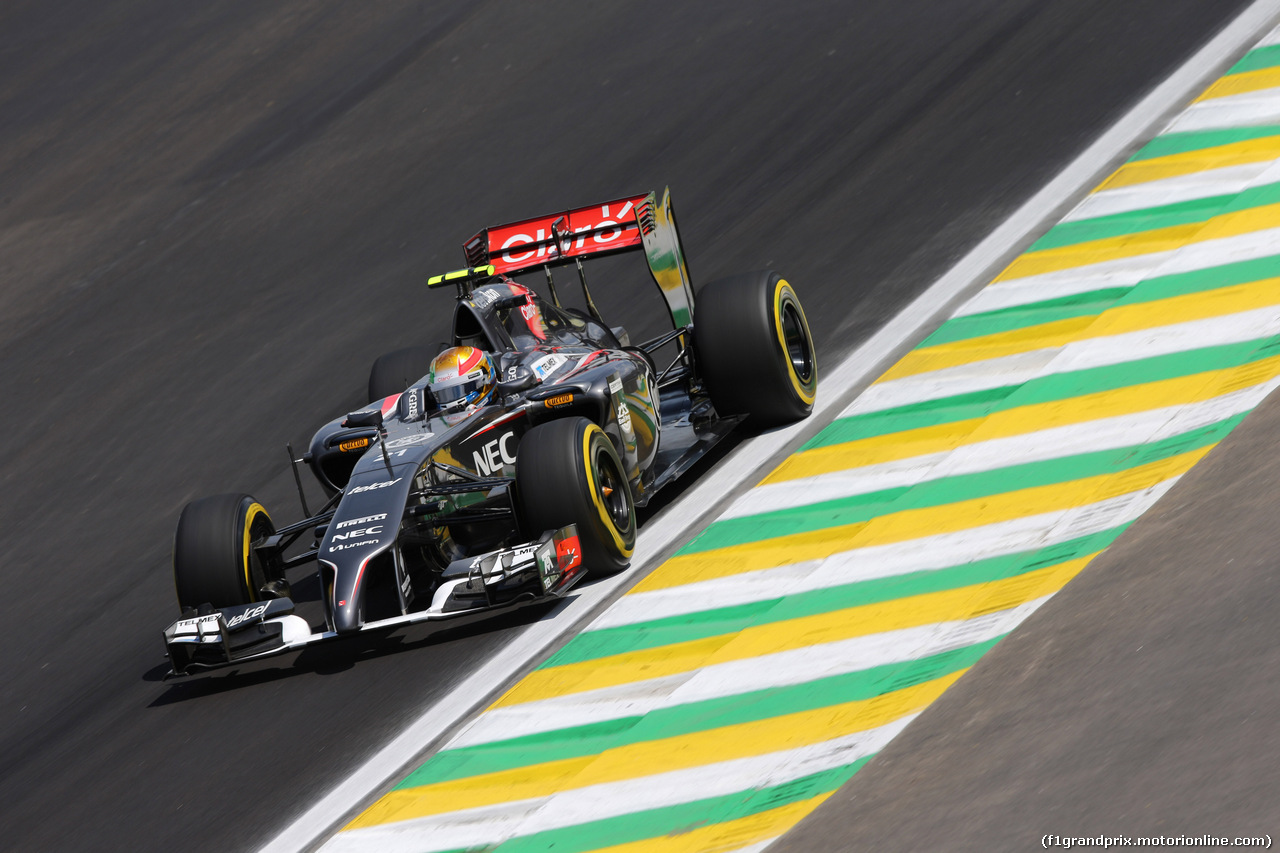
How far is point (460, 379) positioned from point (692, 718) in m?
2.89

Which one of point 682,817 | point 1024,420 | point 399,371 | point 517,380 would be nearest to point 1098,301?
point 1024,420

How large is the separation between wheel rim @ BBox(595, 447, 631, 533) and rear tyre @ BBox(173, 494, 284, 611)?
2020 mm

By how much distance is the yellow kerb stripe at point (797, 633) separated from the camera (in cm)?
684

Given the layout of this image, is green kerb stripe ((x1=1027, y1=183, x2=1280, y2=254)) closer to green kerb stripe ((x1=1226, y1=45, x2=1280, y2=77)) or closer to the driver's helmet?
green kerb stripe ((x1=1226, y1=45, x2=1280, y2=77))

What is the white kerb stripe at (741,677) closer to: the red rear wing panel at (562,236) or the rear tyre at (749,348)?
the rear tyre at (749,348)

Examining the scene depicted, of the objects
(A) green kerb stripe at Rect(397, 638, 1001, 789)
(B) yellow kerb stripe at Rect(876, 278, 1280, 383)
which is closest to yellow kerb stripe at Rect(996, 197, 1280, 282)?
(B) yellow kerb stripe at Rect(876, 278, 1280, 383)

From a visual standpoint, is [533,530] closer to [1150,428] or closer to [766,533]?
[766,533]

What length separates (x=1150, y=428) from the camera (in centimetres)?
805

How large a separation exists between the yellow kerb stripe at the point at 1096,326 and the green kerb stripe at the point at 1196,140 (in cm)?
290

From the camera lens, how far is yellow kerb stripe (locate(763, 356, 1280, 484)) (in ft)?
27.3

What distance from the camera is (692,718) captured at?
664 centimetres

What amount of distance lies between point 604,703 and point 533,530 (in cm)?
129

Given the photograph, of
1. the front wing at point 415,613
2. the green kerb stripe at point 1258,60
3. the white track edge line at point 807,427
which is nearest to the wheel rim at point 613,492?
the white track edge line at point 807,427

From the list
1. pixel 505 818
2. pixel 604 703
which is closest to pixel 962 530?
pixel 604 703
